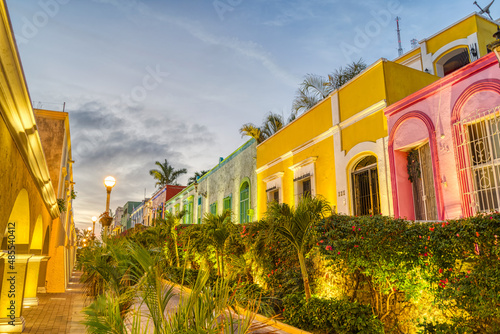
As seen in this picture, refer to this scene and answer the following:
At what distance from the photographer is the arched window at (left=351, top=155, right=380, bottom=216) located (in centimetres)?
997

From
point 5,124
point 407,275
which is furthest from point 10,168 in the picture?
point 407,275

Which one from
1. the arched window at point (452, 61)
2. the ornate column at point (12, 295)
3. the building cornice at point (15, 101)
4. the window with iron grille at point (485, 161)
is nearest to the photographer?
the building cornice at point (15, 101)

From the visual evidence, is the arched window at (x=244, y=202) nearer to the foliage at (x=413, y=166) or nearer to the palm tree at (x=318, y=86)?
the palm tree at (x=318, y=86)

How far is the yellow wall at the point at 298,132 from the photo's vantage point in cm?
1221

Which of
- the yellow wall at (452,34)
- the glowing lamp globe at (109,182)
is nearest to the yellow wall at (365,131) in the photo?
the yellow wall at (452,34)

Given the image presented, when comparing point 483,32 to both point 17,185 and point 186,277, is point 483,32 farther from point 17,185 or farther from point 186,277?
point 17,185

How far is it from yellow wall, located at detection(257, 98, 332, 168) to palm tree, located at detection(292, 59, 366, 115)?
2.27m

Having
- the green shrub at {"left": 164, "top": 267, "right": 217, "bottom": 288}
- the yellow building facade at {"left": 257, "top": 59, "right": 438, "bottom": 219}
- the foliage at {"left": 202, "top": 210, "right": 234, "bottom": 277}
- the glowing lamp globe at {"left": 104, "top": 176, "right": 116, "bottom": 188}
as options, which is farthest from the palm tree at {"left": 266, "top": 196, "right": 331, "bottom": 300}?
the glowing lamp globe at {"left": 104, "top": 176, "right": 116, "bottom": 188}

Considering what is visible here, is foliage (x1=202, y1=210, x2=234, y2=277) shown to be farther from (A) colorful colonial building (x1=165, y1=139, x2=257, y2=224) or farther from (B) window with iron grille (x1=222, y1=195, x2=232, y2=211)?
(B) window with iron grille (x1=222, y1=195, x2=232, y2=211)

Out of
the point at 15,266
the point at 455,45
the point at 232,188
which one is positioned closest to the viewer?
the point at 15,266

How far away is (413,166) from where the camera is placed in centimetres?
895

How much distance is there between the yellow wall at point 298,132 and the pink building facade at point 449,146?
119 inches

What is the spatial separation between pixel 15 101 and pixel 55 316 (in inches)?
276

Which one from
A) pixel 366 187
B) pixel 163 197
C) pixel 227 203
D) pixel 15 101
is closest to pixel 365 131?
pixel 366 187
